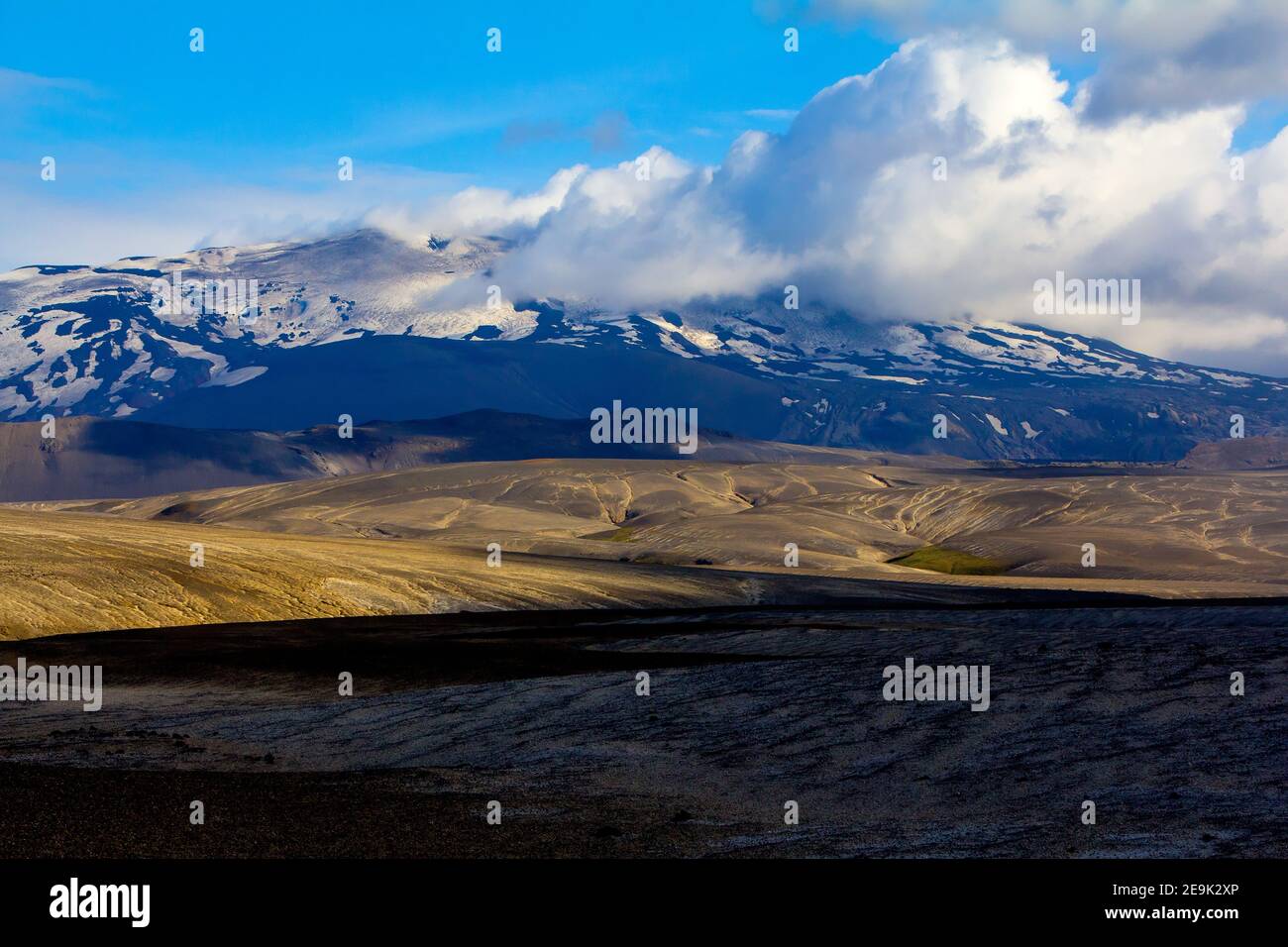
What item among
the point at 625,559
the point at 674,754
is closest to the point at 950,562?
the point at 625,559

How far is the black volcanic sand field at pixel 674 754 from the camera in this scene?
20.2 metres

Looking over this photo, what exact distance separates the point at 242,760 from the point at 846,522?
159m

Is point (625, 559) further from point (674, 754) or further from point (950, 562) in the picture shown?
point (674, 754)

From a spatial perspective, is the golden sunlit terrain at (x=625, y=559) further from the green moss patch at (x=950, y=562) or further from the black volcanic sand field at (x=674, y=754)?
the black volcanic sand field at (x=674, y=754)

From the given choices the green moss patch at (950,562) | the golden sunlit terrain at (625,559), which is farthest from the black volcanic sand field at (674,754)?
the green moss patch at (950,562)

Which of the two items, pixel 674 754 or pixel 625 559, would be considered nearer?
pixel 674 754

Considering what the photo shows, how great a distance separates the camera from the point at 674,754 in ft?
95.5

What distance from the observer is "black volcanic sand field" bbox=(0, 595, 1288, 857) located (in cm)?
2025

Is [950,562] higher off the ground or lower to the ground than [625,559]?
lower

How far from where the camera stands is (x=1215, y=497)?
628ft

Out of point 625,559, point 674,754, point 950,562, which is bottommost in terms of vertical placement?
point 674,754

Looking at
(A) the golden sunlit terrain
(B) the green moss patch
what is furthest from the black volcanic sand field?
(B) the green moss patch
